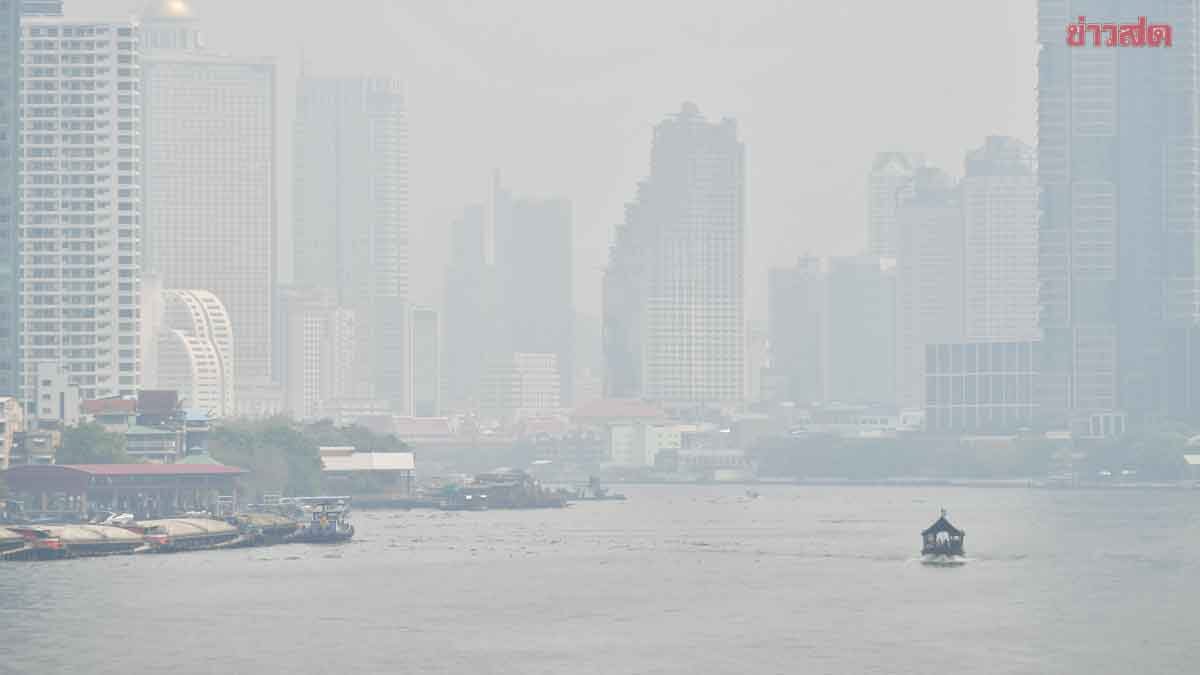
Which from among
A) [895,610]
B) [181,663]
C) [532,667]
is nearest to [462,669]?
[532,667]

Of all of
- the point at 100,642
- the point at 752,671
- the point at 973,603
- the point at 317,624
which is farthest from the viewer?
the point at 973,603

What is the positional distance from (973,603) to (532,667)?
150 ft

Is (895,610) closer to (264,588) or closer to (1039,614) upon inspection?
(1039,614)

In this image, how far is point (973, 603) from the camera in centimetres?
18225

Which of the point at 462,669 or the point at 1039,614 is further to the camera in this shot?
the point at 1039,614

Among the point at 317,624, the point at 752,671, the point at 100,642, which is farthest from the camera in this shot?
the point at 317,624

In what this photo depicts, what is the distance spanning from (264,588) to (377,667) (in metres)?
48.0

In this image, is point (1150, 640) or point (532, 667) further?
point (1150, 640)

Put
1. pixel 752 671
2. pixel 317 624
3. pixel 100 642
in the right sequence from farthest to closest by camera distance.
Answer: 1. pixel 317 624
2. pixel 100 642
3. pixel 752 671

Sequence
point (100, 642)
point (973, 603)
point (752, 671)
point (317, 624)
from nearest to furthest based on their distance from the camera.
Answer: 1. point (752, 671)
2. point (100, 642)
3. point (317, 624)
4. point (973, 603)

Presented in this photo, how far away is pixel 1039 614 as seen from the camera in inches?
6890

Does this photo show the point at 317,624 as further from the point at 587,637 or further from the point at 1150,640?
the point at 1150,640

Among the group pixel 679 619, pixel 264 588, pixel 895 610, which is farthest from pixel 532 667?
pixel 264 588

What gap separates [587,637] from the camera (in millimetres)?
162375
